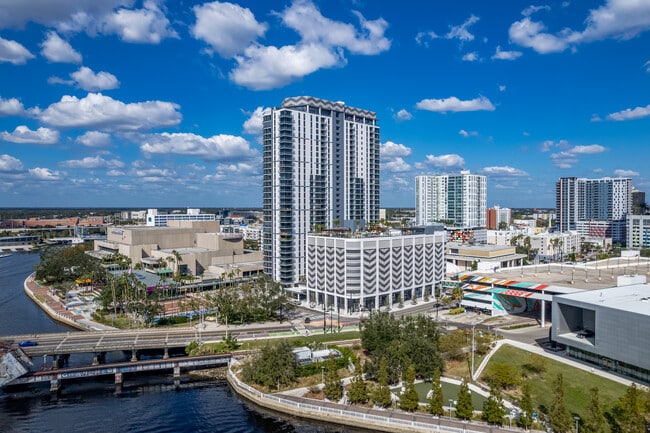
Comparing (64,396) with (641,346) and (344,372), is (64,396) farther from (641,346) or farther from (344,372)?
(641,346)

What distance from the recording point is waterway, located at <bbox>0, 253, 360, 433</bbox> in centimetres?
5869

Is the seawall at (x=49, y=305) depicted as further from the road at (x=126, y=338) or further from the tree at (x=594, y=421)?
the tree at (x=594, y=421)

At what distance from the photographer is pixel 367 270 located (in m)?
109

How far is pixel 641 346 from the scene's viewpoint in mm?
62688

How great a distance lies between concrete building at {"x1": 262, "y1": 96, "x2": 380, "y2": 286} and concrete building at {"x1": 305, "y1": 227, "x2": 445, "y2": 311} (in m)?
14.3

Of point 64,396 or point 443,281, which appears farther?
point 443,281

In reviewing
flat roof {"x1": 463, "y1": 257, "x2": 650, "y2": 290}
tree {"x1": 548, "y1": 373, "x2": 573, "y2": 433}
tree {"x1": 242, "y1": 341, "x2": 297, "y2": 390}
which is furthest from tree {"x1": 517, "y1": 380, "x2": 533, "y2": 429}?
flat roof {"x1": 463, "y1": 257, "x2": 650, "y2": 290}

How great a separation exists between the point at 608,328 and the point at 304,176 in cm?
8366

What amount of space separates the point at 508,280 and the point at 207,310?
6400 centimetres

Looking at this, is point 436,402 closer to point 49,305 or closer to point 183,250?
point 49,305

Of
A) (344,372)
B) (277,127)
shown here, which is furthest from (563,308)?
(277,127)

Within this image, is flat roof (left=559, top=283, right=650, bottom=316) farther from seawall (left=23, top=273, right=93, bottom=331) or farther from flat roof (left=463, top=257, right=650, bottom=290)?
seawall (left=23, top=273, right=93, bottom=331)

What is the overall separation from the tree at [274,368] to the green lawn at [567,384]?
25934 millimetres

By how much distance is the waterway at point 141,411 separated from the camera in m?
58.7
